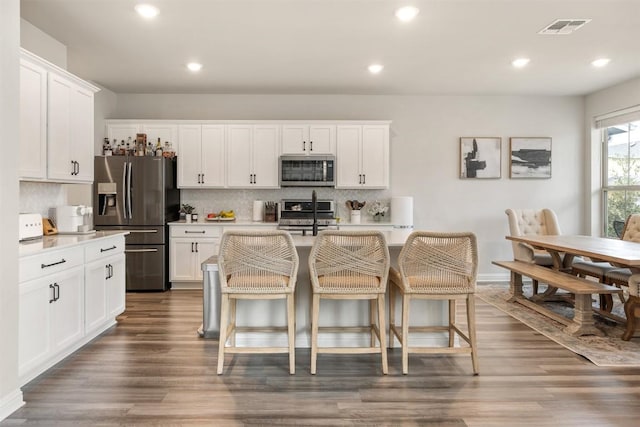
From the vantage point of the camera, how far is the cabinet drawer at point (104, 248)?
11.5 ft

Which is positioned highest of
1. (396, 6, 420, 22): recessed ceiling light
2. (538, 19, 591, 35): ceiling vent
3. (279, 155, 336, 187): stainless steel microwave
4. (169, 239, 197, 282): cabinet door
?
(538, 19, 591, 35): ceiling vent

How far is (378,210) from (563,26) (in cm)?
310

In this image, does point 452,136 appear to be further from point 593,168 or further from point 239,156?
point 239,156

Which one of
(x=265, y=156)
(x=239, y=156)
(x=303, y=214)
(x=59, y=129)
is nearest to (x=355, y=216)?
(x=303, y=214)

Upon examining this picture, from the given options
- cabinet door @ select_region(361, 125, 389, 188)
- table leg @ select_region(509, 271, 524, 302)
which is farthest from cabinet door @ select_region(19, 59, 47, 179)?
table leg @ select_region(509, 271, 524, 302)

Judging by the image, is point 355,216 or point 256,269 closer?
point 256,269

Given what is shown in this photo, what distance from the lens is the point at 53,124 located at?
352 cm

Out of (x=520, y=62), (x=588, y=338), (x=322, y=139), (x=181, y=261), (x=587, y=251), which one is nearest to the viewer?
(x=588, y=338)

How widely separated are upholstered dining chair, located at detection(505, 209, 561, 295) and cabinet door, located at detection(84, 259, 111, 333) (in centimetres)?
443

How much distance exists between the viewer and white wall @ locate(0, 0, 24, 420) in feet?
7.74

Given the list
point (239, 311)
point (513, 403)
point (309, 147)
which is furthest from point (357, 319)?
point (309, 147)

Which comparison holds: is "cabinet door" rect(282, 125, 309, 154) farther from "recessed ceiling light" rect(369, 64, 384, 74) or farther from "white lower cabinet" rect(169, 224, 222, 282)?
"white lower cabinet" rect(169, 224, 222, 282)

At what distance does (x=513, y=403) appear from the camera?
252 centimetres

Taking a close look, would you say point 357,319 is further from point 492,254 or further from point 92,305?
point 492,254
